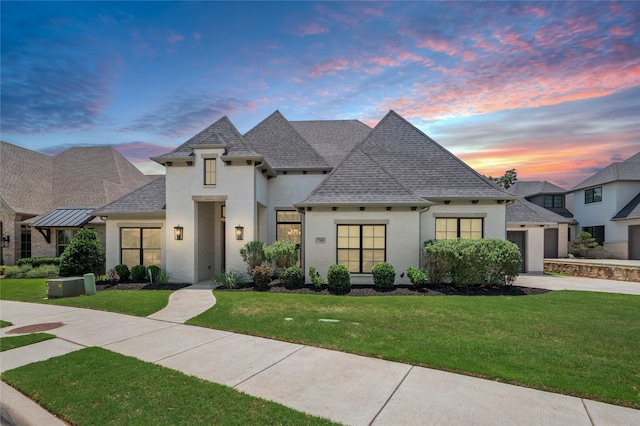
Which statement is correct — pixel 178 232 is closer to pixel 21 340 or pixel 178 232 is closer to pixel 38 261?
pixel 21 340

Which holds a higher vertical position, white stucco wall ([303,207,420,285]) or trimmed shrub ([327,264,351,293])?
white stucco wall ([303,207,420,285])

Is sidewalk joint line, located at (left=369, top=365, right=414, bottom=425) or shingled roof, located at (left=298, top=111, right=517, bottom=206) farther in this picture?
shingled roof, located at (left=298, top=111, right=517, bottom=206)

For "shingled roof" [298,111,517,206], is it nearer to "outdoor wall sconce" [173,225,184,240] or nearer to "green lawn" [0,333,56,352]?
"outdoor wall sconce" [173,225,184,240]

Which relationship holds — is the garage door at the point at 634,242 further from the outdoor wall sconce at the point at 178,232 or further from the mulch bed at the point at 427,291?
the outdoor wall sconce at the point at 178,232

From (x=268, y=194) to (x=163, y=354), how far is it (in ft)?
39.4

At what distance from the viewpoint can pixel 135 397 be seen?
167 inches

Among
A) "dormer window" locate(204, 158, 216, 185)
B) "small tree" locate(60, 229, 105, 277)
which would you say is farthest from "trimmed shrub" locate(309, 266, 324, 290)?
"small tree" locate(60, 229, 105, 277)

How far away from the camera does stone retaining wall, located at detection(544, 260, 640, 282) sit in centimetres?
1647

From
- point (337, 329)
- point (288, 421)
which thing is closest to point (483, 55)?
point (337, 329)

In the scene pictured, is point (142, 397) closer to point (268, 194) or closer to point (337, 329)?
point (337, 329)

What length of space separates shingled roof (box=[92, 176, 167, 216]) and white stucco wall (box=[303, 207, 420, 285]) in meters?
7.72

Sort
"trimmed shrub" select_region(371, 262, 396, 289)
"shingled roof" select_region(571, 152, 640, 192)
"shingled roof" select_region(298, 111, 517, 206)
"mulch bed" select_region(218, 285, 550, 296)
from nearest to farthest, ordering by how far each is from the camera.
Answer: "mulch bed" select_region(218, 285, 550, 296)
"trimmed shrub" select_region(371, 262, 396, 289)
"shingled roof" select_region(298, 111, 517, 206)
"shingled roof" select_region(571, 152, 640, 192)

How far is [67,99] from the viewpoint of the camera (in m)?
14.9

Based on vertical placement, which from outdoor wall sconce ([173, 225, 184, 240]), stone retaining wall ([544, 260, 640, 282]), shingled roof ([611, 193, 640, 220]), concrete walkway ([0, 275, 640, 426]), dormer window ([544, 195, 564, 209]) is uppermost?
dormer window ([544, 195, 564, 209])
